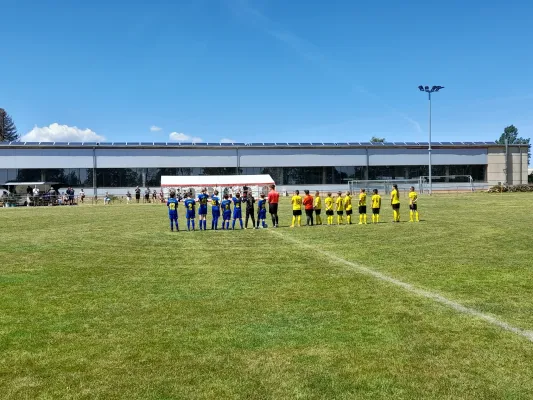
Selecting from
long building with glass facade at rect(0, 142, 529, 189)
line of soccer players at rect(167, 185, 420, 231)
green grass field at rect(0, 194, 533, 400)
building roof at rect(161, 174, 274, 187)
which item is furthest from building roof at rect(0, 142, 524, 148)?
green grass field at rect(0, 194, 533, 400)

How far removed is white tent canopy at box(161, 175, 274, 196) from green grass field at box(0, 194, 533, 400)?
3559 centimetres

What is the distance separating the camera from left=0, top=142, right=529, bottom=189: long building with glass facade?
55281 mm

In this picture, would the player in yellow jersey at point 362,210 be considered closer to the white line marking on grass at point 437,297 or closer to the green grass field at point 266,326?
the green grass field at point 266,326

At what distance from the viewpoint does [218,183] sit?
48.6 meters

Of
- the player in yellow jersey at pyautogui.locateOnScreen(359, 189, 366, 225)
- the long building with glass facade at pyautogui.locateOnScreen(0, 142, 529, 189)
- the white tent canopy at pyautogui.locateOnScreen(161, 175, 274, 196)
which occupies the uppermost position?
the long building with glass facade at pyautogui.locateOnScreen(0, 142, 529, 189)

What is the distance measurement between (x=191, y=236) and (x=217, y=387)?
44.5ft

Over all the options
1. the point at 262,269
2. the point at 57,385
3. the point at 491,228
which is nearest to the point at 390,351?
the point at 57,385

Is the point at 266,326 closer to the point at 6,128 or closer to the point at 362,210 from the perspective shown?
the point at 362,210

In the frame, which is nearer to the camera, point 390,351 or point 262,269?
point 390,351

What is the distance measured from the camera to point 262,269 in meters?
10.4

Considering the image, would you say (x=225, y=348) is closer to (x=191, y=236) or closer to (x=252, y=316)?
(x=252, y=316)

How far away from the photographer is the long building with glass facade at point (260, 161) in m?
55.3

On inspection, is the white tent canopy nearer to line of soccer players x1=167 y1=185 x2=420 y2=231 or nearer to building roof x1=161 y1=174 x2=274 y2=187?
building roof x1=161 y1=174 x2=274 y2=187

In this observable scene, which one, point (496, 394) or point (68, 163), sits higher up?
point (68, 163)
